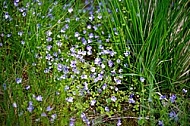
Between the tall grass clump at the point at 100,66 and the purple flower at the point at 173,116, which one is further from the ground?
the tall grass clump at the point at 100,66

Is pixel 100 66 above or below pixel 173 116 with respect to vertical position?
above

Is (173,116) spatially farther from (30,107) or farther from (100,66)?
(30,107)

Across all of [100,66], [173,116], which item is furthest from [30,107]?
[173,116]

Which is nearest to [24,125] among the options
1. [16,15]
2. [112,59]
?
[112,59]

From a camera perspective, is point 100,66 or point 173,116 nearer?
point 173,116

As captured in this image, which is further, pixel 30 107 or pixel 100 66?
pixel 100 66

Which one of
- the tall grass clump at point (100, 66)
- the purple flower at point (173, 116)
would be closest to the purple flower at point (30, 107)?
the tall grass clump at point (100, 66)

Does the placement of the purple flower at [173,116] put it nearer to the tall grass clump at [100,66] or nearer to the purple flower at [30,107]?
the tall grass clump at [100,66]

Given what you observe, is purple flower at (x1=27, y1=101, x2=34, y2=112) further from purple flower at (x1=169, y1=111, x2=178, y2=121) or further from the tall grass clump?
purple flower at (x1=169, y1=111, x2=178, y2=121)

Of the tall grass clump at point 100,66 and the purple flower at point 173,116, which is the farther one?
the tall grass clump at point 100,66
